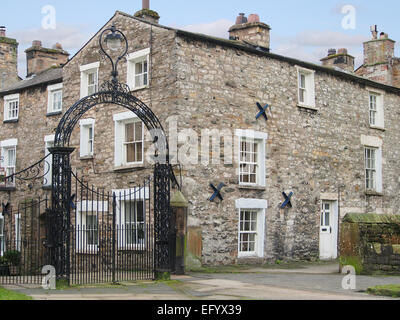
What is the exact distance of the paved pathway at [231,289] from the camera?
11.2m

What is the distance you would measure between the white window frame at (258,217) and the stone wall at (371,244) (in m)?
3.89

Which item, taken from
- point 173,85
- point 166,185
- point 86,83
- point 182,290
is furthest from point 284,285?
point 86,83

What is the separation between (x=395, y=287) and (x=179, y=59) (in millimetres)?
8874

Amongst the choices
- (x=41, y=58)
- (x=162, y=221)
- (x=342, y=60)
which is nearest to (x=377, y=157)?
(x=342, y=60)

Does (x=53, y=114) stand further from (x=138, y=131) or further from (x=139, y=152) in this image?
(x=139, y=152)

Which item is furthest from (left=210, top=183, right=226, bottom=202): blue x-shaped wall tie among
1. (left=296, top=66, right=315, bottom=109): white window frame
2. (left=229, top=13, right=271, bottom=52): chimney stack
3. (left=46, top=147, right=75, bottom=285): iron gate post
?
(left=229, top=13, right=271, bottom=52): chimney stack

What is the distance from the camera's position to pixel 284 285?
13211mm

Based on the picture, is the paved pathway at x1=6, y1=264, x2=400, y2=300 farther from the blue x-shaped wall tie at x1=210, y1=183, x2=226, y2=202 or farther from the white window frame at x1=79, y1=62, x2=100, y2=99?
the white window frame at x1=79, y1=62, x2=100, y2=99

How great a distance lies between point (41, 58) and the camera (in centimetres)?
2758

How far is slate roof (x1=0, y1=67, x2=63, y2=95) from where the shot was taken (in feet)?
75.0

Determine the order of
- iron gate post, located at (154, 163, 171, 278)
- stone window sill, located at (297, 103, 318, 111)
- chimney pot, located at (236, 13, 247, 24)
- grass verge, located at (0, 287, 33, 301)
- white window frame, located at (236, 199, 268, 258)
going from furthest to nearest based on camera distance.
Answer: chimney pot, located at (236, 13, 247, 24) → stone window sill, located at (297, 103, 318, 111) → white window frame, located at (236, 199, 268, 258) → iron gate post, located at (154, 163, 171, 278) → grass verge, located at (0, 287, 33, 301)

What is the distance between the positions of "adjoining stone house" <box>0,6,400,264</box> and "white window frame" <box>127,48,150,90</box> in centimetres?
4

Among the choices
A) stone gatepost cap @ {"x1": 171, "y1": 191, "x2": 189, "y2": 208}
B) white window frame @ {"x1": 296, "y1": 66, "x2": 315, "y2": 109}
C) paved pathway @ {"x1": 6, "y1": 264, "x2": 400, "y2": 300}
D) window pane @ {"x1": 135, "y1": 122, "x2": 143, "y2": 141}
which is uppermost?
white window frame @ {"x1": 296, "y1": 66, "x2": 315, "y2": 109}

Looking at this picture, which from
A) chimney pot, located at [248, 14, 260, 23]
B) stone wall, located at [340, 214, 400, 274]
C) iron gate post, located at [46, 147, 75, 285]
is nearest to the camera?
iron gate post, located at [46, 147, 75, 285]
